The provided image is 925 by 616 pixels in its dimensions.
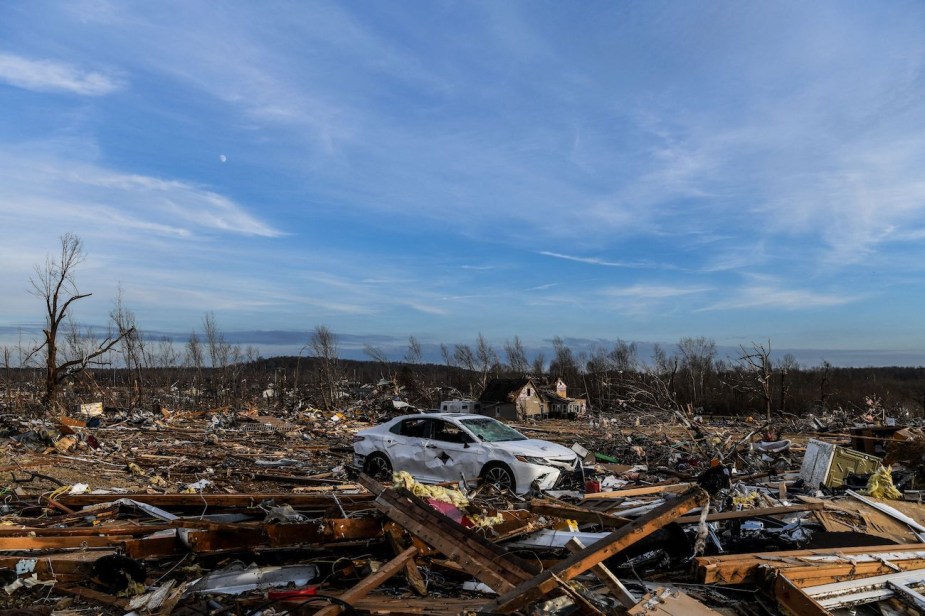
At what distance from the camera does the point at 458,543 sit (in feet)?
16.5

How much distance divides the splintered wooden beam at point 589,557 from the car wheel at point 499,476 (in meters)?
5.33

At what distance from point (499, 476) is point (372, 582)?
551 cm

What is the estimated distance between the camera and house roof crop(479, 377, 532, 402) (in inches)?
2383

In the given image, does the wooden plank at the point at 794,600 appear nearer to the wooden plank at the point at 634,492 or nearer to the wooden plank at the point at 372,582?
the wooden plank at the point at 372,582

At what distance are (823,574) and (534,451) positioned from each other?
5700 millimetres

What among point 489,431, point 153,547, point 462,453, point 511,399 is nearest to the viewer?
point 153,547

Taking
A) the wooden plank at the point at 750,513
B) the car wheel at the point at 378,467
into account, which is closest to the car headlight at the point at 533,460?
the car wheel at the point at 378,467

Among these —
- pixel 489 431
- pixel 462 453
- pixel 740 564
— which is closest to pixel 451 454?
pixel 462 453

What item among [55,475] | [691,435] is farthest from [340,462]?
[691,435]

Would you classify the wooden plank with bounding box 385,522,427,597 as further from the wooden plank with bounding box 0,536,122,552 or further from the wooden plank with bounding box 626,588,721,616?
the wooden plank with bounding box 0,536,122,552

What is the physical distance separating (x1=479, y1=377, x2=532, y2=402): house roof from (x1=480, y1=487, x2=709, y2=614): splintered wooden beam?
55.3m

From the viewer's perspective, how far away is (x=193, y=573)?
5867 millimetres

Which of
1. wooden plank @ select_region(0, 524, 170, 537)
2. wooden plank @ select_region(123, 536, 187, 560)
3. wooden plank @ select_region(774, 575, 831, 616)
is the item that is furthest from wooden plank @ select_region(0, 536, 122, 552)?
wooden plank @ select_region(774, 575, 831, 616)

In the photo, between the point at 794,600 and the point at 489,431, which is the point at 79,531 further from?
the point at 794,600
